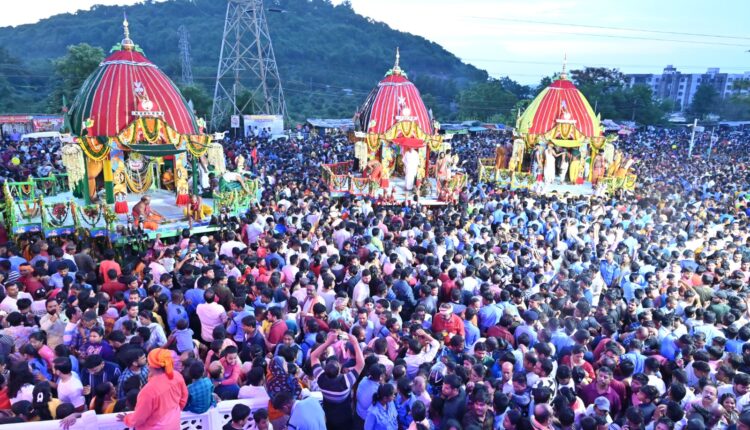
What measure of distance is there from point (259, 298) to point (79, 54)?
126 ft

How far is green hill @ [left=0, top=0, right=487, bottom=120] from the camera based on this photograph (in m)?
66.4

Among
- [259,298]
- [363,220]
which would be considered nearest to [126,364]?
[259,298]

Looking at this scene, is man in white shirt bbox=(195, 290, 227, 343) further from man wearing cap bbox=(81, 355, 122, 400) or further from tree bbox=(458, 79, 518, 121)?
tree bbox=(458, 79, 518, 121)

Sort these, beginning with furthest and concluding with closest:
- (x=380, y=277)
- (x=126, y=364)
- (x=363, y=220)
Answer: (x=363, y=220) → (x=380, y=277) → (x=126, y=364)

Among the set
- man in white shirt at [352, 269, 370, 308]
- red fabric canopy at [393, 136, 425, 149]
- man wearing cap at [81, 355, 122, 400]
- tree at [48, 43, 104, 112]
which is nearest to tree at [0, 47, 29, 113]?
tree at [48, 43, 104, 112]

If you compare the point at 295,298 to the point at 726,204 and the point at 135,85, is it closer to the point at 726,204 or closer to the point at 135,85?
the point at 135,85

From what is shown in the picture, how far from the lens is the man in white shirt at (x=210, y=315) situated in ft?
20.4

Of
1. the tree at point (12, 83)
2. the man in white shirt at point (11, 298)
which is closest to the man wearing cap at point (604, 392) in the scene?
the man in white shirt at point (11, 298)

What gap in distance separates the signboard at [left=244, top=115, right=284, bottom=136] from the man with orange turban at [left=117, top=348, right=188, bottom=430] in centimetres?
3095

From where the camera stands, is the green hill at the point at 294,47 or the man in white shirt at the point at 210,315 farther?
the green hill at the point at 294,47

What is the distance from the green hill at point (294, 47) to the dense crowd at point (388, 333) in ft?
168

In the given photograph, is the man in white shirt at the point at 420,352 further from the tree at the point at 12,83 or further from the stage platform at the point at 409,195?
the tree at the point at 12,83

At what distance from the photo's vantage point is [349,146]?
29.9 m

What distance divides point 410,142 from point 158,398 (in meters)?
14.8
